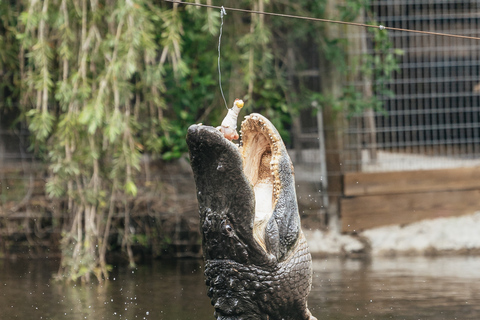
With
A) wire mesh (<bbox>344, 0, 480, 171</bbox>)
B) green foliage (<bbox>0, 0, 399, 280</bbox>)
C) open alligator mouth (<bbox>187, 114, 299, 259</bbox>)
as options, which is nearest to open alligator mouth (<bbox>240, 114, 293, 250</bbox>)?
open alligator mouth (<bbox>187, 114, 299, 259</bbox>)

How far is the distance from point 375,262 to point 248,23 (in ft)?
9.09

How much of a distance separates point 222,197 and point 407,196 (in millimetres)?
4523

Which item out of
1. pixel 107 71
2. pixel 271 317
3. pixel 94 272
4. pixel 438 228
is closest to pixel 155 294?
pixel 94 272

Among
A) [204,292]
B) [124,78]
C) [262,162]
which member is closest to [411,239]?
[204,292]

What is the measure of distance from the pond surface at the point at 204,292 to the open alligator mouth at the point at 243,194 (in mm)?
1385

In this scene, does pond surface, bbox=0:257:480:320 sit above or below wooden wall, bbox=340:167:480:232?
below

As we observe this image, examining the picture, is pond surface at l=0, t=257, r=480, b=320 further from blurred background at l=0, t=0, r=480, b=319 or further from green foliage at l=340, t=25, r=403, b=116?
green foliage at l=340, t=25, r=403, b=116

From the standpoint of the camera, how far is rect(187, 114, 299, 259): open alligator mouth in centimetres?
256

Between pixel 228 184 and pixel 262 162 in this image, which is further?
pixel 262 162

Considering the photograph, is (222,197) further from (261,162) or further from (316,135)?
(316,135)

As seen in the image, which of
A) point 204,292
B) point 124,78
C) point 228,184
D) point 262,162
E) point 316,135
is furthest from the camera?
point 316,135

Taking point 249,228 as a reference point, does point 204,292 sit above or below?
below

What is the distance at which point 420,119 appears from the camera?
271 inches

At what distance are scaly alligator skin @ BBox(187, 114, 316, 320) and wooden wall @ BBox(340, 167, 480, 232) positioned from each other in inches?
152
